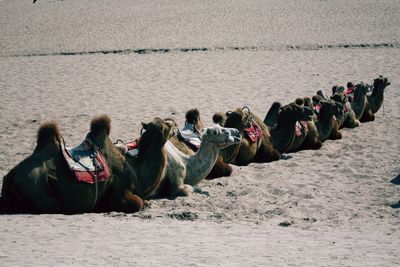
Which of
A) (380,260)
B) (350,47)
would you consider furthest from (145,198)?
(350,47)

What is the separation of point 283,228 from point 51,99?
1089 cm

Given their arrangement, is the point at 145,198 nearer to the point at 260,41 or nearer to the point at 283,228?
the point at 283,228

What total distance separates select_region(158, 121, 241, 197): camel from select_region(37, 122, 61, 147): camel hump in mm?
1745

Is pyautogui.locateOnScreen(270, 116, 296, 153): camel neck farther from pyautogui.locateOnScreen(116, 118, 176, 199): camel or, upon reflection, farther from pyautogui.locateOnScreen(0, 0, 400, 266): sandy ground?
pyautogui.locateOnScreen(116, 118, 176, 199): camel

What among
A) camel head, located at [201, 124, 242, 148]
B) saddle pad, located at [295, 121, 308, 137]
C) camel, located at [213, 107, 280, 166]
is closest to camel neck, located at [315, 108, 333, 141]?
saddle pad, located at [295, 121, 308, 137]

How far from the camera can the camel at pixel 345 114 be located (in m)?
14.5

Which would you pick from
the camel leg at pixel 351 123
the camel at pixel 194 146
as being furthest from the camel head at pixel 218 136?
the camel leg at pixel 351 123

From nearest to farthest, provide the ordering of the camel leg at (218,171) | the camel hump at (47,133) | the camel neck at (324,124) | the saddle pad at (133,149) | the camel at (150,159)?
1. the camel hump at (47,133)
2. the camel at (150,159)
3. the saddle pad at (133,149)
4. the camel leg at (218,171)
5. the camel neck at (324,124)

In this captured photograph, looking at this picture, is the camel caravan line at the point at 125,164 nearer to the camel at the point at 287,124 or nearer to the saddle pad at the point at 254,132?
the saddle pad at the point at 254,132

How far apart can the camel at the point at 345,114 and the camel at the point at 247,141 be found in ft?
8.95

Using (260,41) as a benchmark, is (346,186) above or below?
below

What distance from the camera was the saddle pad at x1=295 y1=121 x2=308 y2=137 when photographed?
1250 centimetres

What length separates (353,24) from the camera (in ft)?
113

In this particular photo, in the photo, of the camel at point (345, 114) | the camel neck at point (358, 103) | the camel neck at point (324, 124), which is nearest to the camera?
the camel neck at point (324, 124)
